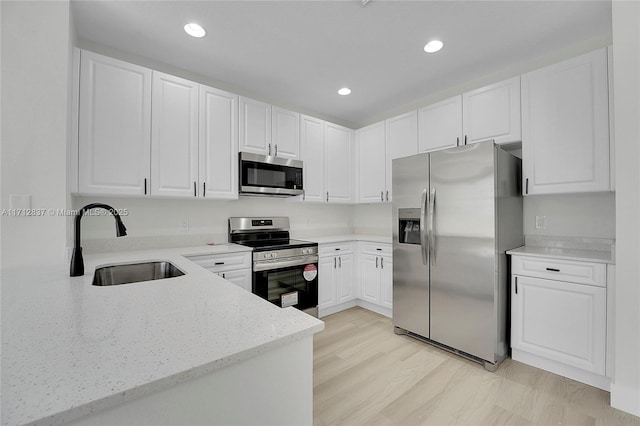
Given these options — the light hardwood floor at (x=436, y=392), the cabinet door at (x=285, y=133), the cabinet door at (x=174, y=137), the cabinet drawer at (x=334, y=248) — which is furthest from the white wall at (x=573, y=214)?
the cabinet door at (x=174, y=137)

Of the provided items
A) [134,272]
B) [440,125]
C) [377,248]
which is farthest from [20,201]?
A: [440,125]

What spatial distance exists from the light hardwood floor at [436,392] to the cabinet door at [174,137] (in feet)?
6.48

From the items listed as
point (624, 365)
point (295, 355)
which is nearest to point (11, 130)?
point (295, 355)

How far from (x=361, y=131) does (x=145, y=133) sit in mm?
2622

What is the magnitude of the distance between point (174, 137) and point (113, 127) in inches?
17.5

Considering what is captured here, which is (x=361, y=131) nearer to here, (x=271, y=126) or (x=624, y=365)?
(x=271, y=126)

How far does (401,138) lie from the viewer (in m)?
3.35

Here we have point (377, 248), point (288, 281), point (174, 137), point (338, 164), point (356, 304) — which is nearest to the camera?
point (174, 137)

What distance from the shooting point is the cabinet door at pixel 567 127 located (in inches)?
81.8

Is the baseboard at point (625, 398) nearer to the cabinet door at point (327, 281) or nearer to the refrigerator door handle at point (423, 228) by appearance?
the refrigerator door handle at point (423, 228)

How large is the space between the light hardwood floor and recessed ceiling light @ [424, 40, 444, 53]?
2.69 meters

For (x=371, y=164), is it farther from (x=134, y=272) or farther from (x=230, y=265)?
(x=134, y=272)

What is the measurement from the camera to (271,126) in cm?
310

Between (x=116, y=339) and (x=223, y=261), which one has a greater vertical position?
(x=116, y=339)
